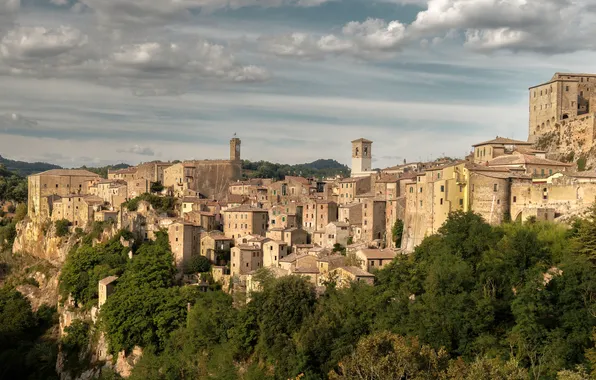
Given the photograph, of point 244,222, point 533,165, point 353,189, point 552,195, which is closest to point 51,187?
point 244,222

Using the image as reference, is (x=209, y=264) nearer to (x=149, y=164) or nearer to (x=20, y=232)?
(x=149, y=164)

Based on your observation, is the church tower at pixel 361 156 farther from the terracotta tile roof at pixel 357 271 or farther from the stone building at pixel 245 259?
the terracotta tile roof at pixel 357 271

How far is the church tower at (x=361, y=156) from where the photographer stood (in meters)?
68.8

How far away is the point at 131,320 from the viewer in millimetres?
48656

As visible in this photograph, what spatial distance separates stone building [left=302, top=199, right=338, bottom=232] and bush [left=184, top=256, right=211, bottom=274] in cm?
822

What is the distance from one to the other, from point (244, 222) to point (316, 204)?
18.6 feet

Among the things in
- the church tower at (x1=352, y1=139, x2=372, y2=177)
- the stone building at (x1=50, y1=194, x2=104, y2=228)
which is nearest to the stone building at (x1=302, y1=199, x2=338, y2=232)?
the church tower at (x1=352, y1=139, x2=372, y2=177)

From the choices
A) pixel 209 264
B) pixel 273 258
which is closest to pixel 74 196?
pixel 209 264

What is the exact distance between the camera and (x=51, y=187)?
72062 millimetres

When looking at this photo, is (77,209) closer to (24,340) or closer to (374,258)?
(24,340)

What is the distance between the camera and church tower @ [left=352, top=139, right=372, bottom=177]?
6875 centimetres

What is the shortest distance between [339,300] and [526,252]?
10.5 m

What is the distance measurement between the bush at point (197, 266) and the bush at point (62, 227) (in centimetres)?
1734

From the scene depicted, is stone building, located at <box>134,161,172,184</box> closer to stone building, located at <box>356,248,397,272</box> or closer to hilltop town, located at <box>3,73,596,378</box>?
hilltop town, located at <box>3,73,596,378</box>
